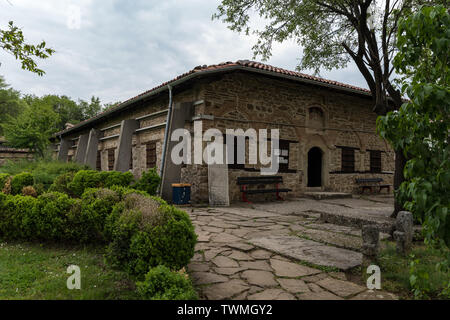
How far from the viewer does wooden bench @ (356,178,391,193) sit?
12.0 metres

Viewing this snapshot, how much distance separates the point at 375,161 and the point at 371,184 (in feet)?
3.57

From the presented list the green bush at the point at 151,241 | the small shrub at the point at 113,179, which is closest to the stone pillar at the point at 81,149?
the small shrub at the point at 113,179

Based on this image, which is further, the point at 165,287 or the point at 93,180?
the point at 93,180

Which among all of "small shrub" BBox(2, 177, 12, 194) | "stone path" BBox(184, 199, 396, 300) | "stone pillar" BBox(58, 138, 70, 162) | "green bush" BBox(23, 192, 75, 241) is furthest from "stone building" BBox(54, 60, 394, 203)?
"stone pillar" BBox(58, 138, 70, 162)

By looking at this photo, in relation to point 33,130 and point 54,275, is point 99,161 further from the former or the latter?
point 54,275

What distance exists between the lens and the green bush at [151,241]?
2570 millimetres

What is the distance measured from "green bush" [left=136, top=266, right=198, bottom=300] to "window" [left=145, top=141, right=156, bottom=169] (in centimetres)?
845

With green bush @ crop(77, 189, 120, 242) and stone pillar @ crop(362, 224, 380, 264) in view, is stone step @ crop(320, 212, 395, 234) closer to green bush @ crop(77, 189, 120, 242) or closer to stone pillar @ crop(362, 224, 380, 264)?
stone pillar @ crop(362, 224, 380, 264)

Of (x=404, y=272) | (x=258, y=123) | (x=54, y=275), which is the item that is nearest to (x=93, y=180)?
(x=54, y=275)

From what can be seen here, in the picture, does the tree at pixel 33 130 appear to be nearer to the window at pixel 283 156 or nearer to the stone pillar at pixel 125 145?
the stone pillar at pixel 125 145

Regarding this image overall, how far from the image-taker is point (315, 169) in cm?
1159
